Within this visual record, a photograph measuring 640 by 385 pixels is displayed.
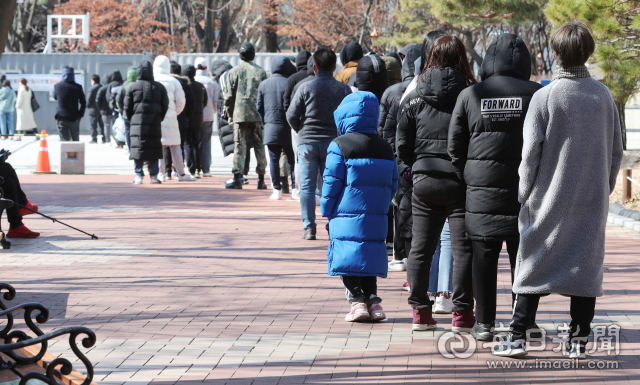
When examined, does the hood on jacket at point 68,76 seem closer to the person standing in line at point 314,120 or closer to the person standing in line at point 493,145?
the person standing in line at point 314,120

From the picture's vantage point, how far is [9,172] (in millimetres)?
9195

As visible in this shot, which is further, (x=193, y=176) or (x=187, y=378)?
(x=193, y=176)

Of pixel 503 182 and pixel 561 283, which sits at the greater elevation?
pixel 503 182

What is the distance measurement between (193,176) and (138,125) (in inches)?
93.1

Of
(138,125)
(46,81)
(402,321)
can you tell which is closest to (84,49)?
(46,81)

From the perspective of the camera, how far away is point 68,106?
21719mm

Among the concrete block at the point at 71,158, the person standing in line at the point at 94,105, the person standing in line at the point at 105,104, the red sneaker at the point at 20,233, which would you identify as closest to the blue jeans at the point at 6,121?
the person standing in line at the point at 94,105

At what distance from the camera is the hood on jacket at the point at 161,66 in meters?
14.8

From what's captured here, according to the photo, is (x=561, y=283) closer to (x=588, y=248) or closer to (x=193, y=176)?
(x=588, y=248)

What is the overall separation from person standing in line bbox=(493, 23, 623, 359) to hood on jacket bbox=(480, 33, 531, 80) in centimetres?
28

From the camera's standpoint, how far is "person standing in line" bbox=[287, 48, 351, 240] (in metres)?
9.38

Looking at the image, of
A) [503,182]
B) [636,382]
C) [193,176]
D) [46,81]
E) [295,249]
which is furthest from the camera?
[46,81]

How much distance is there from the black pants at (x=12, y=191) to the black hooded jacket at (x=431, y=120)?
5.13 metres

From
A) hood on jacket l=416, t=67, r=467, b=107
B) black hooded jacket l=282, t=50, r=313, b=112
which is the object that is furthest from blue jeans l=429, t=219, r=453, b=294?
black hooded jacket l=282, t=50, r=313, b=112
